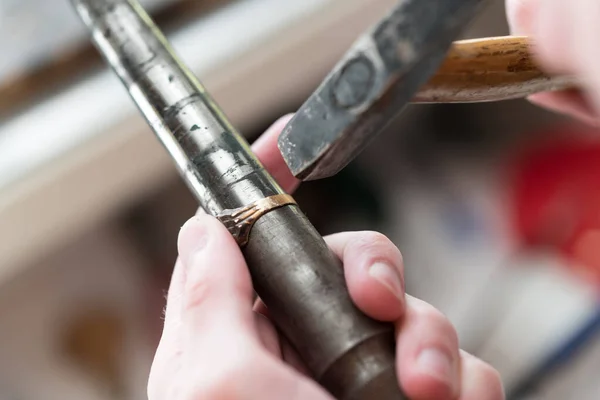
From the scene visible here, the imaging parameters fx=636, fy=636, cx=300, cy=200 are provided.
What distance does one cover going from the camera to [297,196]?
979 millimetres

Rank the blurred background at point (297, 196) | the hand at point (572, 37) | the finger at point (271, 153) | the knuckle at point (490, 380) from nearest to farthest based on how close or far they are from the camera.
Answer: the hand at point (572, 37)
the knuckle at point (490, 380)
the finger at point (271, 153)
the blurred background at point (297, 196)

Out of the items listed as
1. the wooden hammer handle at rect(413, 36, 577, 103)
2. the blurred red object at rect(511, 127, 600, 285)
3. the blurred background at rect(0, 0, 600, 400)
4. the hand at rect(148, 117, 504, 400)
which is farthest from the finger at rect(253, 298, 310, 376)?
the blurred red object at rect(511, 127, 600, 285)

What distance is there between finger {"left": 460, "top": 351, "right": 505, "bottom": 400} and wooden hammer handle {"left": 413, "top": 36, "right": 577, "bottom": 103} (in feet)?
0.43

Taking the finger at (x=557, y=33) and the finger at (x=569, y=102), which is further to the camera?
the finger at (x=569, y=102)

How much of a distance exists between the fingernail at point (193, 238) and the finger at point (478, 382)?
0.47ft

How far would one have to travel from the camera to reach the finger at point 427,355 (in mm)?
267

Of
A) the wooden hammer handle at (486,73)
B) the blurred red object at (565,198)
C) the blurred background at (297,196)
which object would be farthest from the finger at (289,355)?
the blurred red object at (565,198)

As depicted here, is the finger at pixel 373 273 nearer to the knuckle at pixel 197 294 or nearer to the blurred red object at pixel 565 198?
the knuckle at pixel 197 294

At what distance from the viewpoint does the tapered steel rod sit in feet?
0.86

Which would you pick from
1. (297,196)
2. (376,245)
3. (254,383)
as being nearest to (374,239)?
(376,245)

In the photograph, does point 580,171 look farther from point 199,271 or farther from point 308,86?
point 199,271

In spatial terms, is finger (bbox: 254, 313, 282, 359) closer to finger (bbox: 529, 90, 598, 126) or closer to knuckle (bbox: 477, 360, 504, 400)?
knuckle (bbox: 477, 360, 504, 400)

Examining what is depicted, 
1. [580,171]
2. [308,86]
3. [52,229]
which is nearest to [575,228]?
[580,171]

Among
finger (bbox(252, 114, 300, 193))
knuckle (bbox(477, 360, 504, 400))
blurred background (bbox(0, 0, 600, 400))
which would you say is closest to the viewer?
knuckle (bbox(477, 360, 504, 400))
